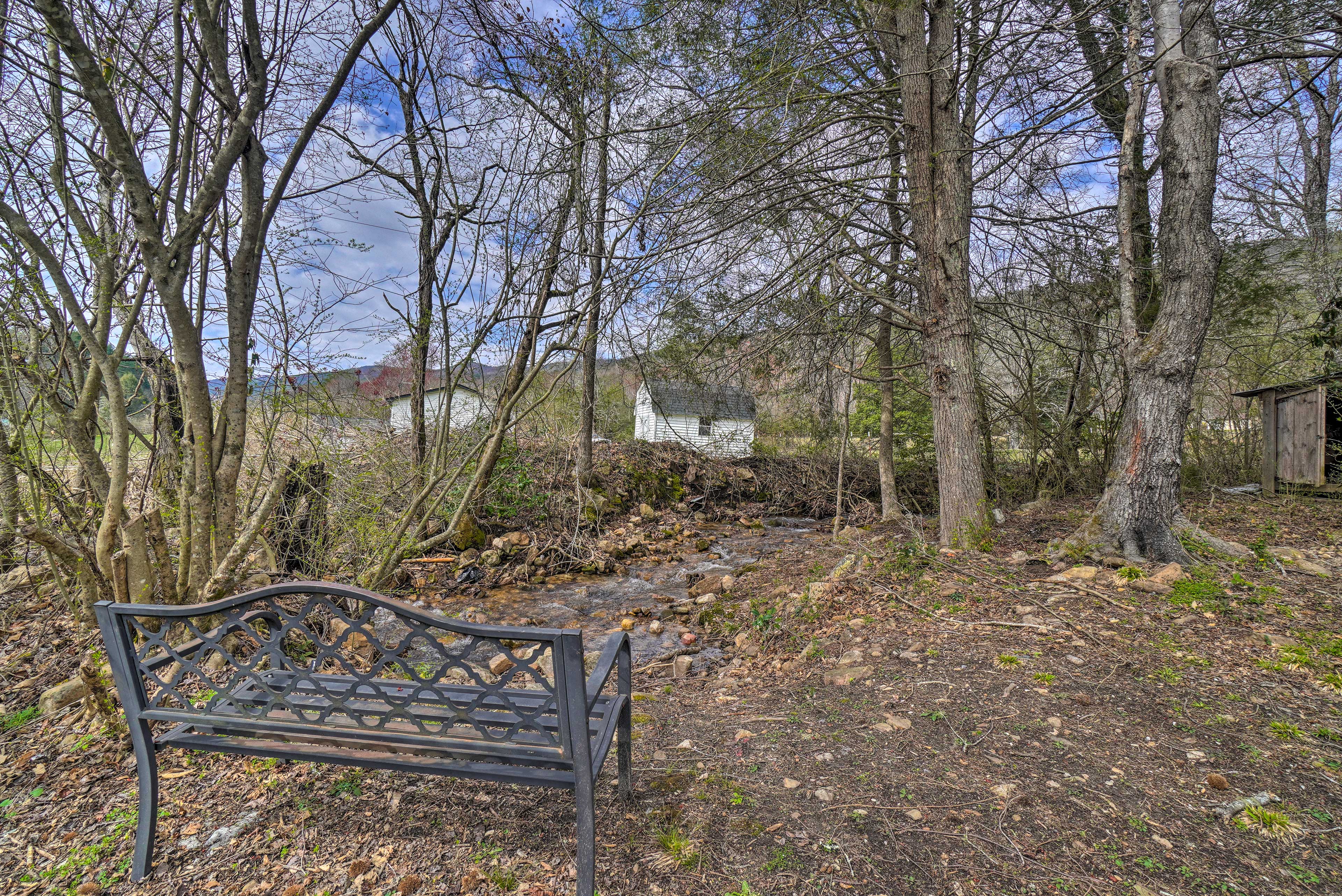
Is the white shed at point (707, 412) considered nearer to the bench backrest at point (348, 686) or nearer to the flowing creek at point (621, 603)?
the flowing creek at point (621, 603)

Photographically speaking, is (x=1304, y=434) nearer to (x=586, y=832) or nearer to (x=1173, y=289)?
(x=1173, y=289)

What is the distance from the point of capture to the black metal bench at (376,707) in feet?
5.44

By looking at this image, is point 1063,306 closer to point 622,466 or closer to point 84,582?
point 622,466

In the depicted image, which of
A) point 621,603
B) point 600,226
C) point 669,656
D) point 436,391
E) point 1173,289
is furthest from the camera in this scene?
point 621,603

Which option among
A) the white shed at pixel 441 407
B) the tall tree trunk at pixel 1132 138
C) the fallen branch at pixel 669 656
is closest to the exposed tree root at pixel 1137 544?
the tall tree trunk at pixel 1132 138

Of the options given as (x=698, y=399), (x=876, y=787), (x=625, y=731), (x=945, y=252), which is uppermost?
(x=945, y=252)

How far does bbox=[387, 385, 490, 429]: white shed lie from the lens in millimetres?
4938

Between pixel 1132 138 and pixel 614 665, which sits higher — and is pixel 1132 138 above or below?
above

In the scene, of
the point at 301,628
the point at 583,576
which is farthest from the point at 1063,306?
the point at 301,628

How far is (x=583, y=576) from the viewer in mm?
6816

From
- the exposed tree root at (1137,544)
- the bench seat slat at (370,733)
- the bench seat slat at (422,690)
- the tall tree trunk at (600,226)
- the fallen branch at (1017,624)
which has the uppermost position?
the tall tree trunk at (600,226)

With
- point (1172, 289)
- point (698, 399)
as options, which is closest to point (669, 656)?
point (698, 399)

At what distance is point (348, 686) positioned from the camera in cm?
200

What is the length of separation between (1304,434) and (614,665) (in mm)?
8579
